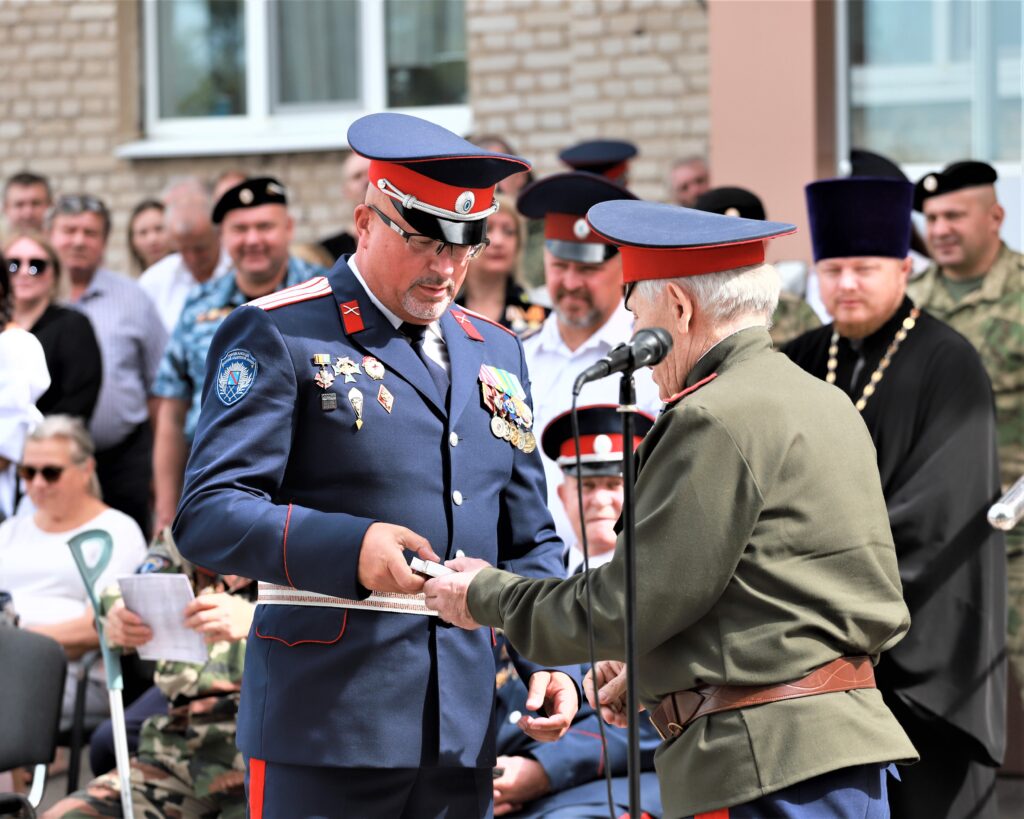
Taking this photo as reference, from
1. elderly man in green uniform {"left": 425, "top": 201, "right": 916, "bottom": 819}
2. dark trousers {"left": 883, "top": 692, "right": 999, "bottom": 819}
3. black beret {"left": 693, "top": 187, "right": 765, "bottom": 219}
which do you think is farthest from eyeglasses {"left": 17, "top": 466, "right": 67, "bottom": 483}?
elderly man in green uniform {"left": 425, "top": 201, "right": 916, "bottom": 819}

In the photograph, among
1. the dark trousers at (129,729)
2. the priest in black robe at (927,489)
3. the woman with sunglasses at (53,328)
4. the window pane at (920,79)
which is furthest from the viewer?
the window pane at (920,79)

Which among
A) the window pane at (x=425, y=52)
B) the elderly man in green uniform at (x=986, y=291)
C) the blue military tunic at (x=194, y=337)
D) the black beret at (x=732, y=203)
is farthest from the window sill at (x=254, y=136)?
the elderly man in green uniform at (x=986, y=291)

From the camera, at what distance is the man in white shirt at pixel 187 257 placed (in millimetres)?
7562

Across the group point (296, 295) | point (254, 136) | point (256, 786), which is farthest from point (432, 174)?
point (254, 136)

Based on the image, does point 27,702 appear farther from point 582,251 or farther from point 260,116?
point 260,116

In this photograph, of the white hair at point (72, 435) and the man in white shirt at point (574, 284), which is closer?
the man in white shirt at point (574, 284)

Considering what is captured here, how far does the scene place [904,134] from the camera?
7199 mm

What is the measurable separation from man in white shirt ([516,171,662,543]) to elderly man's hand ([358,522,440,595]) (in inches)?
101

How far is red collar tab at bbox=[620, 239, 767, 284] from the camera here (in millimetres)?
2664

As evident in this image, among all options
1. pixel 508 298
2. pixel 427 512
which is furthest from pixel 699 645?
pixel 508 298

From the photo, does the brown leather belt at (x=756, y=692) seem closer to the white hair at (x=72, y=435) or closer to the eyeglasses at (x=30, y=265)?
the white hair at (x=72, y=435)

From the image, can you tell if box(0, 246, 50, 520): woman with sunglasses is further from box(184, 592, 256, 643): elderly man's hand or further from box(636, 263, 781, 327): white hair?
box(636, 263, 781, 327): white hair

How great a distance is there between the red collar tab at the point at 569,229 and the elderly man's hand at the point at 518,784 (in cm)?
181

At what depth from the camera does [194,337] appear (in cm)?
616
